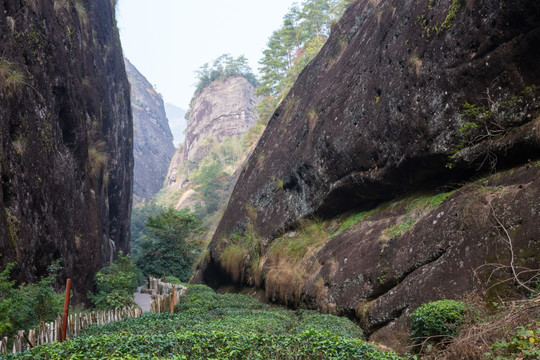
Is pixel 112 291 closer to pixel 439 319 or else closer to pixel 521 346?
pixel 439 319

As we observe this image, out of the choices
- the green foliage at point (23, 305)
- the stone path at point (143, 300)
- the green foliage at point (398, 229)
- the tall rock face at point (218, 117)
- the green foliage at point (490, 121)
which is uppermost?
the tall rock face at point (218, 117)

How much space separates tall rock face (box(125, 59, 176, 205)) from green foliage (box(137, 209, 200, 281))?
186 ft

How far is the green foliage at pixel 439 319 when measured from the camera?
18.9 ft

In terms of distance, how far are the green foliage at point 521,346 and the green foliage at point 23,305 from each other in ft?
23.3

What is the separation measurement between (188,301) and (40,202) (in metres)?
6.23

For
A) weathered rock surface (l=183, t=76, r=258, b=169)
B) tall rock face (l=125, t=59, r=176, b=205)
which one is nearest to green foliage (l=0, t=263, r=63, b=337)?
weathered rock surface (l=183, t=76, r=258, b=169)

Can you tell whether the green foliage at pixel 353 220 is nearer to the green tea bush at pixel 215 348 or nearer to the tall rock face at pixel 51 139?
the green tea bush at pixel 215 348

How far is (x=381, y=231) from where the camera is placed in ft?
33.2

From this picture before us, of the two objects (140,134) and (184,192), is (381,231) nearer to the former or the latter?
(184,192)

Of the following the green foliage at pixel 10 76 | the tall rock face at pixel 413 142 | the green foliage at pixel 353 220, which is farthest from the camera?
the green foliage at pixel 353 220

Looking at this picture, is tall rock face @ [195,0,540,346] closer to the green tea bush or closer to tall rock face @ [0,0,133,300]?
the green tea bush

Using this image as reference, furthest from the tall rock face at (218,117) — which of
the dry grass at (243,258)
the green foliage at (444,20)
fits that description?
the green foliage at (444,20)

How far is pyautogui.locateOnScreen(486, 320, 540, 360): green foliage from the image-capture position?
4.12 m

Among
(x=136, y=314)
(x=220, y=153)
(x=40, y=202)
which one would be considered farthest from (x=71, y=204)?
(x=220, y=153)
